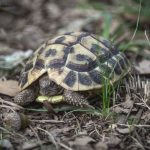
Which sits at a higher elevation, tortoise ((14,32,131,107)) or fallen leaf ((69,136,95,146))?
tortoise ((14,32,131,107))

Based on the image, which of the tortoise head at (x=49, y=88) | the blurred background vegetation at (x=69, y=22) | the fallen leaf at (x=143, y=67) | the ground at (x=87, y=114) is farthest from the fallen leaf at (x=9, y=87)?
the fallen leaf at (x=143, y=67)

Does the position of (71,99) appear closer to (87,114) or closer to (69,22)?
(87,114)

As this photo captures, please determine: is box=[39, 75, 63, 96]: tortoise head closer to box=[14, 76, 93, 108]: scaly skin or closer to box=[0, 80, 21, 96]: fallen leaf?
box=[14, 76, 93, 108]: scaly skin

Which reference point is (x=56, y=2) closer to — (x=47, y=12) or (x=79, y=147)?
(x=47, y=12)

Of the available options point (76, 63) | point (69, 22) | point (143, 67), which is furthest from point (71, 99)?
point (69, 22)

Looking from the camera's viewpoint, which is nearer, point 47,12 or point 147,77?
point 147,77

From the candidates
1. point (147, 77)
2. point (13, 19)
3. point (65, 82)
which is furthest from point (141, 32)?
point (65, 82)

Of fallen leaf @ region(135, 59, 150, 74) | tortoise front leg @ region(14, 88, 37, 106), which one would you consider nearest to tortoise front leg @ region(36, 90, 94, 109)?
tortoise front leg @ region(14, 88, 37, 106)
